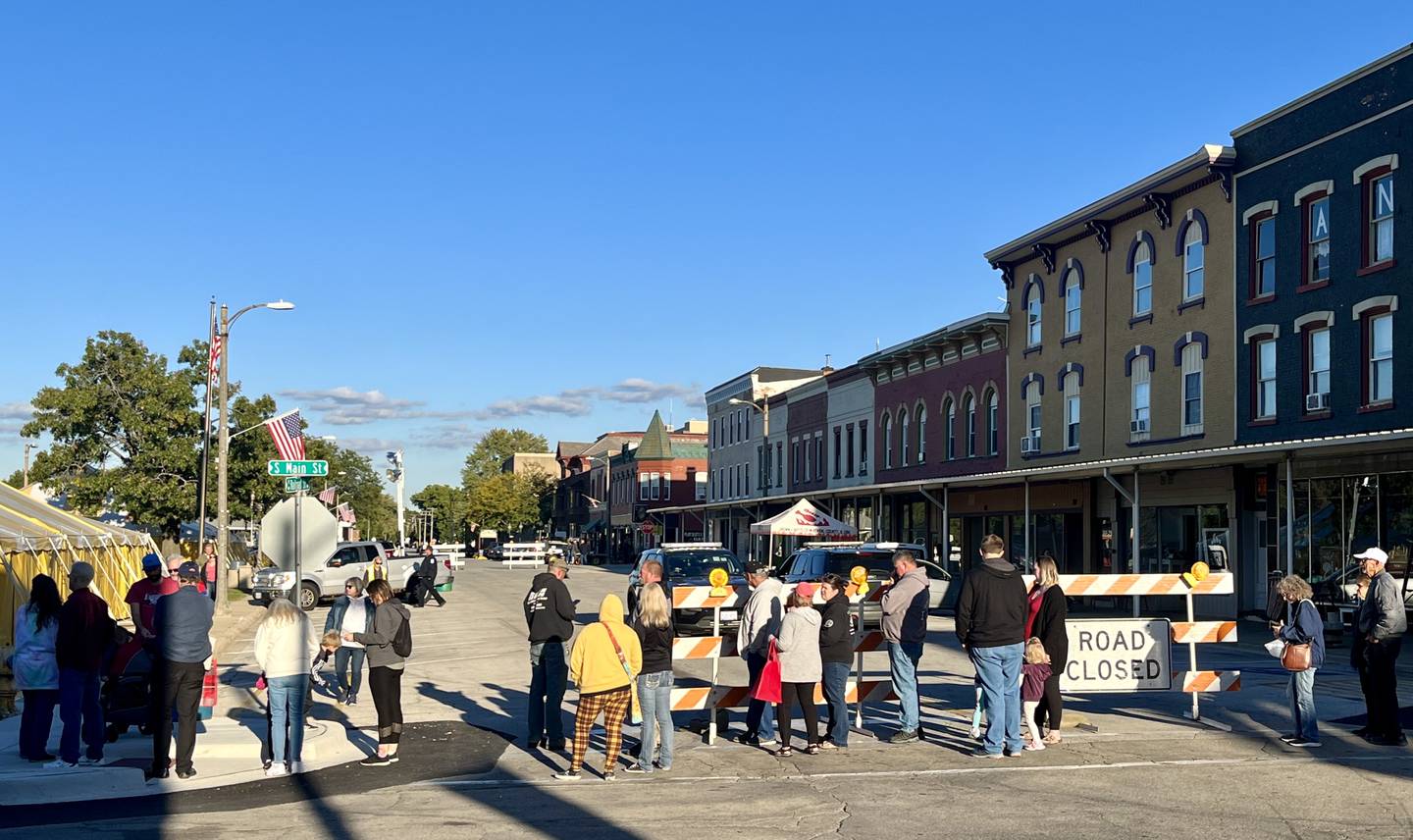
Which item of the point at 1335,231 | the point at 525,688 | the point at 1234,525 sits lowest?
the point at 525,688

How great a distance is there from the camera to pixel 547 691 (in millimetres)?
13062

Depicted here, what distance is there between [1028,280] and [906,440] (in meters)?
10.1

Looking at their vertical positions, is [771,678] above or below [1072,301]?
below

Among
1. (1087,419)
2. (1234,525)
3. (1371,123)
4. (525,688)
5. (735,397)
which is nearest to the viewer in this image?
(525,688)

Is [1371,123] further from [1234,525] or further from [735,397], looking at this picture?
[735,397]

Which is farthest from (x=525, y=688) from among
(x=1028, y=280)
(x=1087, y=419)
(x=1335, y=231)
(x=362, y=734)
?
(x=1028, y=280)

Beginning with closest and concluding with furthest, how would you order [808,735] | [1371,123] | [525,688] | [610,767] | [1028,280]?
1. [610,767]
2. [808,735]
3. [525,688]
4. [1371,123]
5. [1028,280]

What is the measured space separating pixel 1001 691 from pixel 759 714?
2.39 metres

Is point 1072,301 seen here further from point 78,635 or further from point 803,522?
point 78,635

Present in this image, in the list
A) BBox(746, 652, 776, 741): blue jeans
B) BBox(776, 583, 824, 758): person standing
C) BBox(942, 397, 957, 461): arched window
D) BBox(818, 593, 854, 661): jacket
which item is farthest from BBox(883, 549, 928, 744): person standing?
BBox(942, 397, 957, 461): arched window

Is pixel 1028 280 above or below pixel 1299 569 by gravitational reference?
above

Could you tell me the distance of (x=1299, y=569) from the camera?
28328mm

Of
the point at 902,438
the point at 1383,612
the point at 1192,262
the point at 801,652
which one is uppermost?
the point at 1192,262

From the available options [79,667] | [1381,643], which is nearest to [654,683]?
[79,667]
